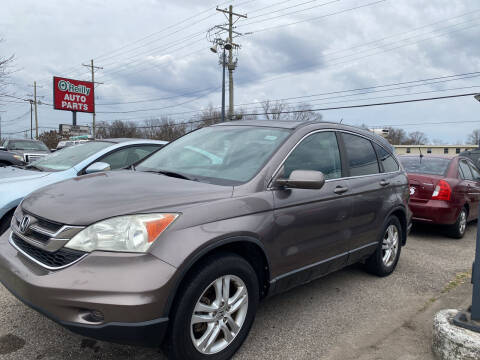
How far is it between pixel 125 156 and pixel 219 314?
11.5ft

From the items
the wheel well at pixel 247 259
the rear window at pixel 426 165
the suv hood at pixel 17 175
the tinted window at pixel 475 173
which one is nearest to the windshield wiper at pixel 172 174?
the wheel well at pixel 247 259

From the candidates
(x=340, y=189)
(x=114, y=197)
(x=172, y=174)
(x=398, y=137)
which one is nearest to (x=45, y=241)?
(x=114, y=197)

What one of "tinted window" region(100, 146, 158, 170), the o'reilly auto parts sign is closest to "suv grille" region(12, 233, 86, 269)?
"tinted window" region(100, 146, 158, 170)

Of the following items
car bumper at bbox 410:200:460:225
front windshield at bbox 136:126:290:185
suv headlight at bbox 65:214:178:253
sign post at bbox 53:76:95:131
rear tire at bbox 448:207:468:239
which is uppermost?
sign post at bbox 53:76:95:131

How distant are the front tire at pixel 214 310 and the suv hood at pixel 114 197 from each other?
0.44m

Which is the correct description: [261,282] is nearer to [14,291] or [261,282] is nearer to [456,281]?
[14,291]

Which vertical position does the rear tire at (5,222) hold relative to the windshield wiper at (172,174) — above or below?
below

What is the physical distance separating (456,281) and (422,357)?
211 cm

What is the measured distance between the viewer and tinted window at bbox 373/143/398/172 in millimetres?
4457

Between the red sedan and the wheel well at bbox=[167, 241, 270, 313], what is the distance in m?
4.51

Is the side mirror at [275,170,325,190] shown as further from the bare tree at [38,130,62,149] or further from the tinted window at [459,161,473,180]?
the bare tree at [38,130,62,149]

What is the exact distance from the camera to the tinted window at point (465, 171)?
6898 mm

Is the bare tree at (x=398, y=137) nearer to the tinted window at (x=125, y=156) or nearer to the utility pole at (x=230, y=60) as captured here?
the utility pole at (x=230, y=60)

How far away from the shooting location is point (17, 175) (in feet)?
14.8
